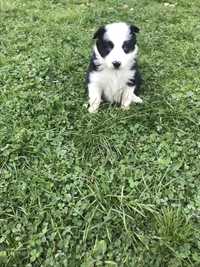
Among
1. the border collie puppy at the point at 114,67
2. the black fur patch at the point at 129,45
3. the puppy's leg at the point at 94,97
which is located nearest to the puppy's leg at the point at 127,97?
the border collie puppy at the point at 114,67

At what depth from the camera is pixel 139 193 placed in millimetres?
3916

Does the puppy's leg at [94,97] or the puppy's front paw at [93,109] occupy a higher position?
the puppy's leg at [94,97]

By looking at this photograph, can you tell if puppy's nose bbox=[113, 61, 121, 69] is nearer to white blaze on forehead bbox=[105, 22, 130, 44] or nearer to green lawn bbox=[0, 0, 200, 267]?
white blaze on forehead bbox=[105, 22, 130, 44]

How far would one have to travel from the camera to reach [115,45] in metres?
4.34

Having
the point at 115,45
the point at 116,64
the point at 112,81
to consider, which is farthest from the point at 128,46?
the point at 112,81

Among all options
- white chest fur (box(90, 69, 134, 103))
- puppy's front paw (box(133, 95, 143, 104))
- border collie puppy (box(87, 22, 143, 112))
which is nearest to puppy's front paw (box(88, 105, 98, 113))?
border collie puppy (box(87, 22, 143, 112))

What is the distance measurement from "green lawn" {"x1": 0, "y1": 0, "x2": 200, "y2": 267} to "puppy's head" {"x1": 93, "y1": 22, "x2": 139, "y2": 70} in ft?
1.80

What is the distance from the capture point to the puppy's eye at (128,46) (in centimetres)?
438

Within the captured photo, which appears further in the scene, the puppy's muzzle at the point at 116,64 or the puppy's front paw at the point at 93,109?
the puppy's front paw at the point at 93,109

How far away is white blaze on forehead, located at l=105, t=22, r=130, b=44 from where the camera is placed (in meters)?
4.34

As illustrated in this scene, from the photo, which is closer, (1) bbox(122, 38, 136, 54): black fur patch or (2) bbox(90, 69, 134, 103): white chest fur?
(1) bbox(122, 38, 136, 54): black fur patch

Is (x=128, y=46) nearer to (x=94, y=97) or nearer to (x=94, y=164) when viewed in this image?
(x=94, y=97)

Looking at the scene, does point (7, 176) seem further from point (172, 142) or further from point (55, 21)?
point (55, 21)

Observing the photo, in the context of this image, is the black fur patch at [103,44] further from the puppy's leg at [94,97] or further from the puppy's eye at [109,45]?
the puppy's leg at [94,97]
